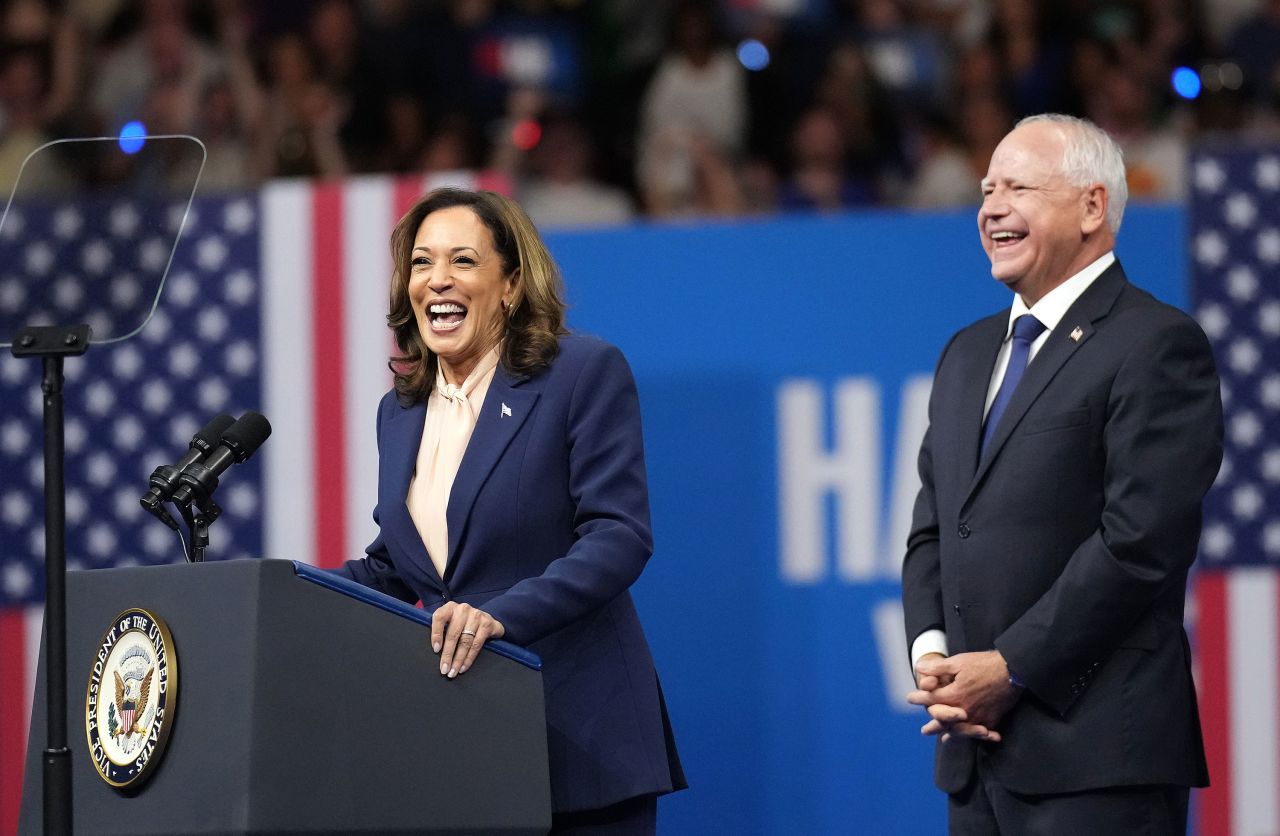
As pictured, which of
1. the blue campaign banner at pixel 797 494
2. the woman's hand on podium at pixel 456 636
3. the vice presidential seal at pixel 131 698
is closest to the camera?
the vice presidential seal at pixel 131 698

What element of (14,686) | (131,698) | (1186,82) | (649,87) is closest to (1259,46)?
(1186,82)

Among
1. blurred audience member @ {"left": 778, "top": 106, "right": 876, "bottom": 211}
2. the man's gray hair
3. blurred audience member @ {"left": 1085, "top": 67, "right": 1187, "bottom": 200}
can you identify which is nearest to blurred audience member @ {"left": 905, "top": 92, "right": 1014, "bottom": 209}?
blurred audience member @ {"left": 778, "top": 106, "right": 876, "bottom": 211}

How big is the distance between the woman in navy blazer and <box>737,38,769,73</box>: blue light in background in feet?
10.8

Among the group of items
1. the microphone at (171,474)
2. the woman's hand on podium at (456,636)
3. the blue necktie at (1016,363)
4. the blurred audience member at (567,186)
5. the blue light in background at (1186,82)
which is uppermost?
the blue light in background at (1186,82)

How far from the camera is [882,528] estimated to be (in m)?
3.49

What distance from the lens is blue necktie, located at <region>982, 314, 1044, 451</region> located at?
2.60 meters

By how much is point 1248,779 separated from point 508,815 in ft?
5.99

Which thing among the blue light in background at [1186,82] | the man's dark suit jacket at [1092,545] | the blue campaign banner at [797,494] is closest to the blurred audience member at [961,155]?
the blue light in background at [1186,82]

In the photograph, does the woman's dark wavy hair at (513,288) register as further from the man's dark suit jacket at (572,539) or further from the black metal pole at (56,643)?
the black metal pole at (56,643)

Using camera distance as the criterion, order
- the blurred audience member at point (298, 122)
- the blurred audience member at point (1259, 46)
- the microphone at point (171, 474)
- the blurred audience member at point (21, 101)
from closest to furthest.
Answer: the microphone at point (171, 474) < the blurred audience member at point (1259, 46) < the blurred audience member at point (21, 101) < the blurred audience member at point (298, 122)

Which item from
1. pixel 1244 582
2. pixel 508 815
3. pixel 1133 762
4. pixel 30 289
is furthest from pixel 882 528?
pixel 30 289

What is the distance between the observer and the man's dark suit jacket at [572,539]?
7.82ft

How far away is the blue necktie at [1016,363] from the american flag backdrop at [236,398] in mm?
1444

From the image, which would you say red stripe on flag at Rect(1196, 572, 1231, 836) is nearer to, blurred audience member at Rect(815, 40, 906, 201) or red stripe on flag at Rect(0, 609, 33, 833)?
blurred audience member at Rect(815, 40, 906, 201)
